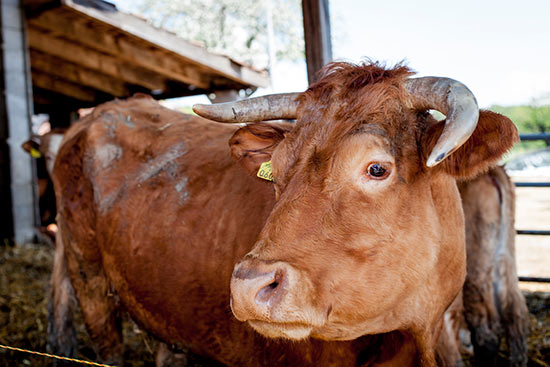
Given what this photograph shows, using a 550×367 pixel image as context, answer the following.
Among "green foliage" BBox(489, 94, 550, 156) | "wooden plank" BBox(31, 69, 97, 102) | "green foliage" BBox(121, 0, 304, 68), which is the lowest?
"green foliage" BBox(489, 94, 550, 156)

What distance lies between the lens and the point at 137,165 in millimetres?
3479

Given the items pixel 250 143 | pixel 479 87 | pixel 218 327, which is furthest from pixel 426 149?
pixel 479 87

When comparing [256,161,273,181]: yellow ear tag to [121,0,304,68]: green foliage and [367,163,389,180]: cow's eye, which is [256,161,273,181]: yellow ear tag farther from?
[121,0,304,68]: green foliage

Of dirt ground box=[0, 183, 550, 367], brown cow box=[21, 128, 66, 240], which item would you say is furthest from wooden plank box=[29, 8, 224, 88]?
dirt ground box=[0, 183, 550, 367]

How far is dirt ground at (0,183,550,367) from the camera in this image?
4133 millimetres

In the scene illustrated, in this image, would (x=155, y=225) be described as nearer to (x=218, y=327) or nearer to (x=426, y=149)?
(x=218, y=327)

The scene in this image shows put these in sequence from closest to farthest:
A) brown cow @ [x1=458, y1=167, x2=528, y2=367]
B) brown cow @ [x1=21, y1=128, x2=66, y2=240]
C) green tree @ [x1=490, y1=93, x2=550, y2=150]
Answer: brown cow @ [x1=458, y1=167, x2=528, y2=367] → brown cow @ [x1=21, y1=128, x2=66, y2=240] → green tree @ [x1=490, y1=93, x2=550, y2=150]

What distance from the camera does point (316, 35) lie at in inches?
193

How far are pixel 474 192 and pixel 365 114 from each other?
1834 millimetres

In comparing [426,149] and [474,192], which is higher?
[426,149]

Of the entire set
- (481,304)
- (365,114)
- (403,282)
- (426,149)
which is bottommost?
(481,304)

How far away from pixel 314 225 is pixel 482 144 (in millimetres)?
738

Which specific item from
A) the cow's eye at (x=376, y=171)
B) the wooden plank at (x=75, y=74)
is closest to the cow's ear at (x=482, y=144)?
the cow's eye at (x=376, y=171)

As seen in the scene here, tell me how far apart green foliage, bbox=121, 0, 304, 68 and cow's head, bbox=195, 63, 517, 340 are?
3038 centimetres
